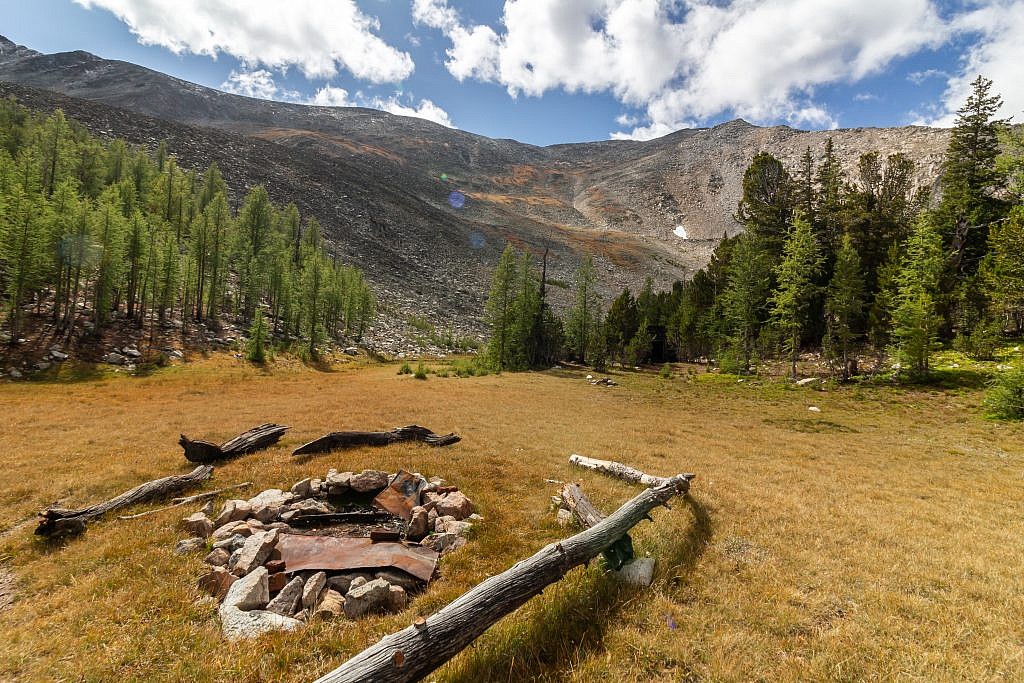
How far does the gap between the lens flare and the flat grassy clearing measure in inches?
4954

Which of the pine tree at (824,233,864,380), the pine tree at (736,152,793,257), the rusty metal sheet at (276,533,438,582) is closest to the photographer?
the rusty metal sheet at (276,533,438,582)

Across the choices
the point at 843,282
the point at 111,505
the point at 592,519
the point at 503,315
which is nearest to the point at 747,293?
the point at 843,282

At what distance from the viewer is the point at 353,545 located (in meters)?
7.00

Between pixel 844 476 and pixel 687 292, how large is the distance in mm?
55544

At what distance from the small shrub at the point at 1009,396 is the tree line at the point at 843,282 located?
13.0 feet

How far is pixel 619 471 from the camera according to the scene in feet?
37.2

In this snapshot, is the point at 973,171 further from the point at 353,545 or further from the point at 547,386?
the point at 353,545

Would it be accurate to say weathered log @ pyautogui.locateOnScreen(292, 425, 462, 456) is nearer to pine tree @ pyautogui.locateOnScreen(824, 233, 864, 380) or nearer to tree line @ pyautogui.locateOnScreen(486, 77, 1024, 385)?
tree line @ pyautogui.locateOnScreen(486, 77, 1024, 385)

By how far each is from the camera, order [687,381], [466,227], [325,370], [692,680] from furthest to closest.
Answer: [466,227] → [325,370] → [687,381] → [692,680]

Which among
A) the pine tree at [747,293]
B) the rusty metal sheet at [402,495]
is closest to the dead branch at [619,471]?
the rusty metal sheet at [402,495]

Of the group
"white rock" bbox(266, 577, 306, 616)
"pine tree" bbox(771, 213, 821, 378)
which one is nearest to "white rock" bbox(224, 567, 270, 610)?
"white rock" bbox(266, 577, 306, 616)

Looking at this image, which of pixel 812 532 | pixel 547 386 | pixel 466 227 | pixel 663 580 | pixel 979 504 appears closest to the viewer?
pixel 663 580

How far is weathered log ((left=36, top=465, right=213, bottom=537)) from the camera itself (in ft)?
23.8

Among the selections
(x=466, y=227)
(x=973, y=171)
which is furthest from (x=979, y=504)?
(x=466, y=227)
